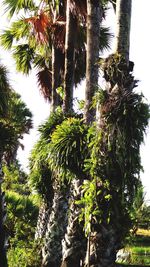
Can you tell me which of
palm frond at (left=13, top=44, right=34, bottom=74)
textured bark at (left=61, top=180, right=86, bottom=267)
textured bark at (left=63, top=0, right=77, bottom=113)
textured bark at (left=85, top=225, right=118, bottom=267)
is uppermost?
palm frond at (left=13, top=44, right=34, bottom=74)

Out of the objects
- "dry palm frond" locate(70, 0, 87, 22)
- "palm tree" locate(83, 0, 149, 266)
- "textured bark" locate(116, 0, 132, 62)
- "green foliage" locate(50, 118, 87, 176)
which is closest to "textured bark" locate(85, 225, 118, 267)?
"palm tree" locate(83, 0, 149, 266)

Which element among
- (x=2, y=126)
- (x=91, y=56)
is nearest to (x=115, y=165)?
(x=91, y=56)

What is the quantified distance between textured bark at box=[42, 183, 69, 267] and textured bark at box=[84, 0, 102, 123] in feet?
10.8

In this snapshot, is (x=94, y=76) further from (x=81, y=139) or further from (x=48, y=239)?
(x=48, y=239)

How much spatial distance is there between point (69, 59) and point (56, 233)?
178 inches

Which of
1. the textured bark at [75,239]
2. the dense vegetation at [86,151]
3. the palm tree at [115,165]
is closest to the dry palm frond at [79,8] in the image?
the dense vegetation at [86,151]

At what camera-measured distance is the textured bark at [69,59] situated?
41.2 ft

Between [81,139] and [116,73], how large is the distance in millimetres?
1368

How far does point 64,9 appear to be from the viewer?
14633 mm

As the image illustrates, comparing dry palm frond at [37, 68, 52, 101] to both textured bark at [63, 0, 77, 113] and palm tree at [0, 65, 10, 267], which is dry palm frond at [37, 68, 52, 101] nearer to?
textured bark at [63, 0, 77, 113]

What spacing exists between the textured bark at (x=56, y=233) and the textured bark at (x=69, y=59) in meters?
2.33

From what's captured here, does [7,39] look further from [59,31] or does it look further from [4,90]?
[4,90]

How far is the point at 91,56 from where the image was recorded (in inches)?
414

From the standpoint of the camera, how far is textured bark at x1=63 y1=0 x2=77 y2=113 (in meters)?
12.5
